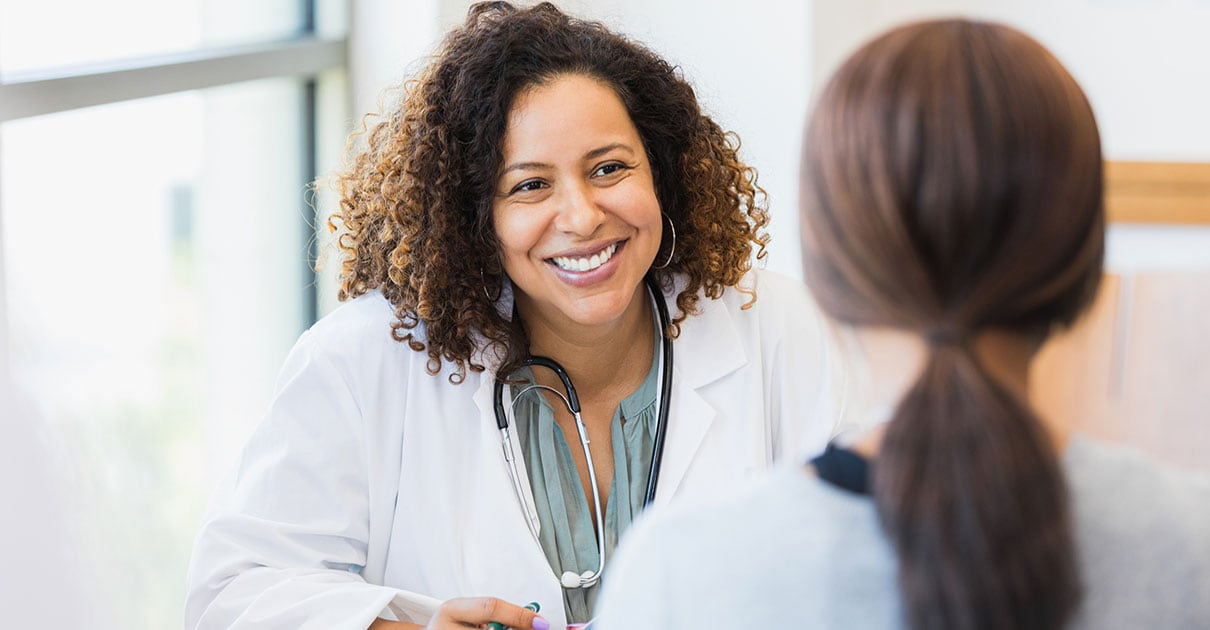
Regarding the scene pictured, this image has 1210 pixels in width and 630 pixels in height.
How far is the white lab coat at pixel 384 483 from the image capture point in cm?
151

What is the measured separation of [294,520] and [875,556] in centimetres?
95

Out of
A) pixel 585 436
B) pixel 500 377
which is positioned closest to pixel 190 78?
pixel 500 377

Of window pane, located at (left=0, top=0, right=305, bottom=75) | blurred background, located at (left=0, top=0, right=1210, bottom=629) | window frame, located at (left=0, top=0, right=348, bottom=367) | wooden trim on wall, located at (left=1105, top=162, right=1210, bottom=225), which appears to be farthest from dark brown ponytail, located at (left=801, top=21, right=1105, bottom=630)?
wooden trim on wall, located at (left=1105, top=162, right=1210, bottom=225)

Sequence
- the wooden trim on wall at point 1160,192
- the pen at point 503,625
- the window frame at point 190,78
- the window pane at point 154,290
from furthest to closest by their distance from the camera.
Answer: the wooden trim on wall at point 1160,192
the window pane at point 154,290
the window frame at point 190,78
the pen at point 503,625

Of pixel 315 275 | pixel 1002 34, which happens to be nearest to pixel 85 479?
pixel 1002 34

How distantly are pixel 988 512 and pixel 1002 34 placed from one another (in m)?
A: 0.31

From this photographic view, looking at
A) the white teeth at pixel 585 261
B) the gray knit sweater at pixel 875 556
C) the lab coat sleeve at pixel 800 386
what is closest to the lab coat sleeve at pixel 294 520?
the white teeth at pixel 585 261

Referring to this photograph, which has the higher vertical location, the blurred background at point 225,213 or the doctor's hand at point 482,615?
the blurred background at point 225,213

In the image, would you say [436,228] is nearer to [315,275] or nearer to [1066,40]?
[315,275]

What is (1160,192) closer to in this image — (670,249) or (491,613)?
(670,249)

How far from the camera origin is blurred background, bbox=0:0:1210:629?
1.53 m

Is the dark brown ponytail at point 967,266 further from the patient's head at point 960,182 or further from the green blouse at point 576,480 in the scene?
the green blouse at point 576,480

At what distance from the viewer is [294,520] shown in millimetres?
1541

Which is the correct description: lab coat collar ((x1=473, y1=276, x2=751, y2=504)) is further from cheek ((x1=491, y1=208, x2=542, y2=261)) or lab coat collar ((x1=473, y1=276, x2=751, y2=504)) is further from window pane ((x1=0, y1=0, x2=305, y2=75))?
window pane ((x1=0, y1=0, x2=305, y2=75))
